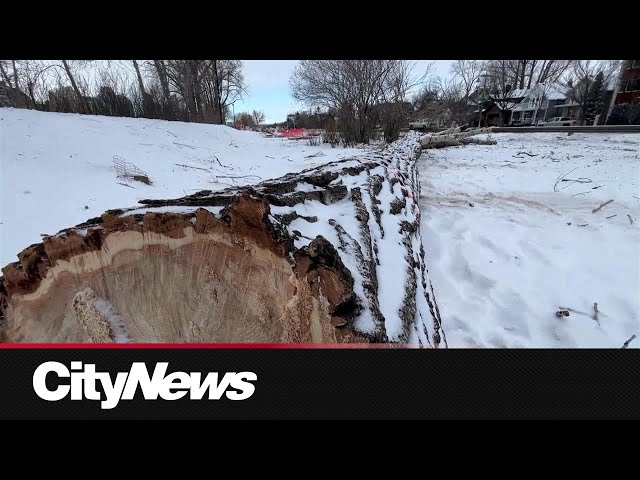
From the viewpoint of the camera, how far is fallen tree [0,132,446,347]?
968 millimetres

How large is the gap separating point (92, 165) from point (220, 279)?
4.61 m

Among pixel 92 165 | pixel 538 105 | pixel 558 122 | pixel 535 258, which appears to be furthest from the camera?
pixel 538 105

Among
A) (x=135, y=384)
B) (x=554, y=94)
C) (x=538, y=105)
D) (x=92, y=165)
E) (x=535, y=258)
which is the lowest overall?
(x=535, y=258)

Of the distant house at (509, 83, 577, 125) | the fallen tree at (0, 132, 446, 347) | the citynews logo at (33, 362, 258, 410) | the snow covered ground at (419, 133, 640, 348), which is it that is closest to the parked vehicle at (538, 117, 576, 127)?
the distant house at (509, 83, 577, 125)

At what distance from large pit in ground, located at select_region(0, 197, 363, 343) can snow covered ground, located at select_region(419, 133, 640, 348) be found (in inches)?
42.9

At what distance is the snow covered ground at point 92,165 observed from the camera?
9.34ft

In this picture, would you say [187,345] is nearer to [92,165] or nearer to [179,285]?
[179,285]

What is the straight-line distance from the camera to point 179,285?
3.91 feet

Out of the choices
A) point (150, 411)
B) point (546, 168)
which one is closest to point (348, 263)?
point (150, 411)

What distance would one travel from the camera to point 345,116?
38.3ft

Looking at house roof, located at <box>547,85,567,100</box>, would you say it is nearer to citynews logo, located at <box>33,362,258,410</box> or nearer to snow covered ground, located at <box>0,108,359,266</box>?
snow covered ground, located at <box>0,108,359,266</box>

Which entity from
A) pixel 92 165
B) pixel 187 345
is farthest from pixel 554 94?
pixel 187 345

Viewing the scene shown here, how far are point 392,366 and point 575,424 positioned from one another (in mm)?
779
